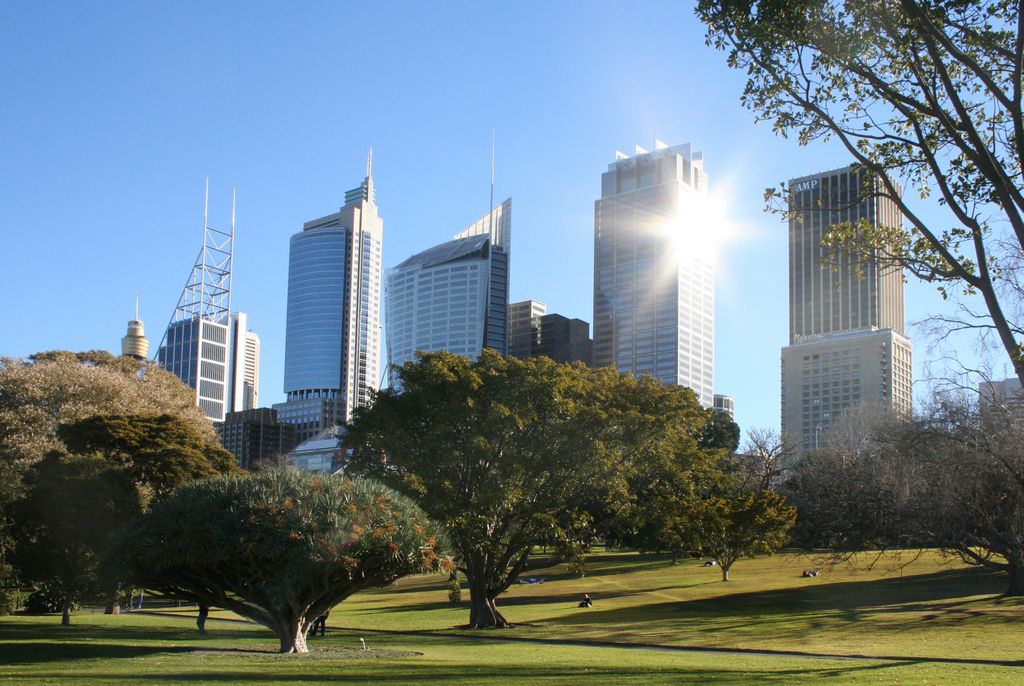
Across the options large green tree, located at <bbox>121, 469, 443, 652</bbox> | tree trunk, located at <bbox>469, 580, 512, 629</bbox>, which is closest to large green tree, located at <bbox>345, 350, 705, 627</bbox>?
tree trunk, located at <bbox>469, 580, 512, 629</bbox>

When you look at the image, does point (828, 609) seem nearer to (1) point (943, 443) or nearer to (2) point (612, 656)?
(1) point (943, 443)

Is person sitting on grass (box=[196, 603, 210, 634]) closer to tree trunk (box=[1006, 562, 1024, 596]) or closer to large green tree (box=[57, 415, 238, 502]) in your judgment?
large green tree (box=[57, 415, 238, 502])

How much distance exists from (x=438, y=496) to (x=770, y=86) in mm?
19806

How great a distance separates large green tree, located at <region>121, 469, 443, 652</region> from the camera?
21.7 m

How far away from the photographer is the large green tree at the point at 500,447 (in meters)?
32.5

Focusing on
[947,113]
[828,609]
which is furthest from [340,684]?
[828,609]

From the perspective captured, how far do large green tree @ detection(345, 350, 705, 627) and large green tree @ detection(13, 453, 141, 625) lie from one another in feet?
30.2

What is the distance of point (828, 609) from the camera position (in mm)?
37906

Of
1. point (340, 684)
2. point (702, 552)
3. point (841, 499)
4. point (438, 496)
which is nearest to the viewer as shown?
point (340, 684)

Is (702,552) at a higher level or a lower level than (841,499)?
lower

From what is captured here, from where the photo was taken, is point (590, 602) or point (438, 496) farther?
point (590, 602)

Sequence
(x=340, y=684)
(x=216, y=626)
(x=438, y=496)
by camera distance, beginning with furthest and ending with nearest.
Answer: (x=216, y=626), (x=438, y=496), (x=340, y=684)

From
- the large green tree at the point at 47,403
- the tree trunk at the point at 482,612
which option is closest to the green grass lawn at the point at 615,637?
the tree trunk at the point at 482,612

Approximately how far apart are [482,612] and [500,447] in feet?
21.3
